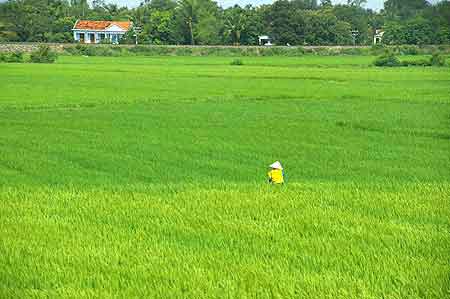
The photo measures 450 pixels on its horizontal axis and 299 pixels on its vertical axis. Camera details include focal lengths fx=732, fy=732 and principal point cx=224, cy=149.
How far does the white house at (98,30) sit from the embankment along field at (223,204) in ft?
211

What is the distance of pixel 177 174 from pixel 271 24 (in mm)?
63046

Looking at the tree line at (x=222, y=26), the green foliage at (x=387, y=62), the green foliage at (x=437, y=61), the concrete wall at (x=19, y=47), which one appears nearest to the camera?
the green foliage at (x=437, y=61)

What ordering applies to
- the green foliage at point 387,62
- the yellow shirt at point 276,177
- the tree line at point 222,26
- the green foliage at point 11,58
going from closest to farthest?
the yellow shirt at point 276,177 < the green foliage at point 387,62 < the green foliage at point 11,58 < the tree line at point 222,26

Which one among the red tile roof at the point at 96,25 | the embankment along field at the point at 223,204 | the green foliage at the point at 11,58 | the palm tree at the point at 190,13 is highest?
the palm tree at the point at 190,13

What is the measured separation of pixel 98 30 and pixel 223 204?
76.9 m

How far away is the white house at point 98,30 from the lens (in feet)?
262

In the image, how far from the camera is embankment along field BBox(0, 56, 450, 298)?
430 cm

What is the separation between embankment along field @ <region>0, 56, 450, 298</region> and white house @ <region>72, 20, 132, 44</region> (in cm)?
6435

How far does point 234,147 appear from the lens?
11586 mm

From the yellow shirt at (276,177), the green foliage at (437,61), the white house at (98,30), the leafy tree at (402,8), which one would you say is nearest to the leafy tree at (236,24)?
the white house at (98,30)

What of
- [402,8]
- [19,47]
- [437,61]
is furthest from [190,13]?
[437,61]

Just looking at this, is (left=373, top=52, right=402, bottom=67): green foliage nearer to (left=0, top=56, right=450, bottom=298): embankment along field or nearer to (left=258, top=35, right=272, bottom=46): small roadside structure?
(left=0, top=56, right=450, bottom=298): embankment along field

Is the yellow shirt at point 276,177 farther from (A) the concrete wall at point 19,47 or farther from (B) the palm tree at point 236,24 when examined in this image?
(B) the palm tree at point 236,24

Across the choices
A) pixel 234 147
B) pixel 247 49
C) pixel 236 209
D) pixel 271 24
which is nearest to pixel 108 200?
pixel 236 209
